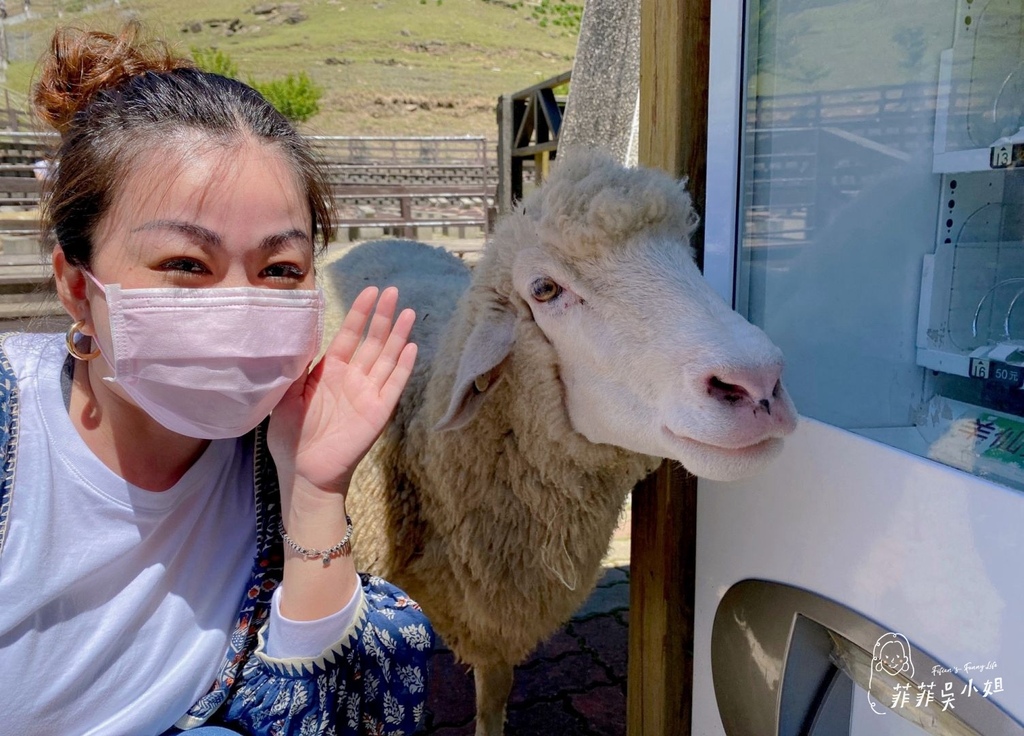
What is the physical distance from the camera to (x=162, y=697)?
126cm

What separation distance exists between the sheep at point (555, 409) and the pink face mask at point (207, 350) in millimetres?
431

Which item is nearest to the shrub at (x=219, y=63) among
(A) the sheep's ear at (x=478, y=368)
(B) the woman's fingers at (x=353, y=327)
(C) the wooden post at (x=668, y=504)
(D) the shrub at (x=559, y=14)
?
(C) the wooden post at (x=668, y=504)

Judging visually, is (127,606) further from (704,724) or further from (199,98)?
(704,724)

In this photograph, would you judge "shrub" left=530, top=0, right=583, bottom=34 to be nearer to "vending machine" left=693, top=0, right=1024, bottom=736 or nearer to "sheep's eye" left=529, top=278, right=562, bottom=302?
"vending machine" left=693, top=0, right=1024, bottom=736

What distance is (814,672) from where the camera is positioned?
1438 millimetres

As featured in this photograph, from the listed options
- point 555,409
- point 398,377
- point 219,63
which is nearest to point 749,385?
point 555,409

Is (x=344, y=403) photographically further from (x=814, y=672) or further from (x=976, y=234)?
(x=976, y=234)

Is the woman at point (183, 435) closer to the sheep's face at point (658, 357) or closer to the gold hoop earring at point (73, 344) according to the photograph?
the gold hoop earring at point (73, 344)

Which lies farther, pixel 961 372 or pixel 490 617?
pixel 490 617

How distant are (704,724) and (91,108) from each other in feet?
5.73

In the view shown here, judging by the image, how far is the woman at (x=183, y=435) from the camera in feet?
3.64

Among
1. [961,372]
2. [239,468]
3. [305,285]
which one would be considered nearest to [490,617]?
[239,468]

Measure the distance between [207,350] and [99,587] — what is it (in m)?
0.45

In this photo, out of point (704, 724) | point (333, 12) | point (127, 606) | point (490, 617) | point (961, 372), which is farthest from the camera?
point (333, 12)
